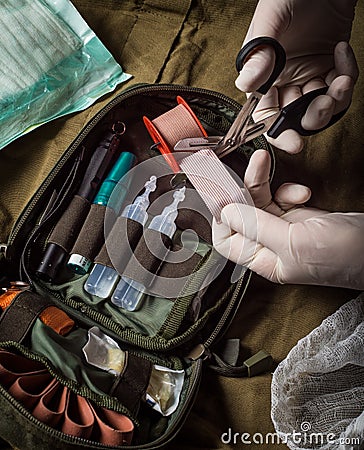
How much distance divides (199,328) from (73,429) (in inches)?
8.7

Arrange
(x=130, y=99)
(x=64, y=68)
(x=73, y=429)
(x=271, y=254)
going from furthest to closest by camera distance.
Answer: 1. (x=64, y=68)
2. (x=130, y=99)
3. (x=271, y=254)
4. (x=73, y=429)

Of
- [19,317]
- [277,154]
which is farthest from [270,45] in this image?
[19,317]

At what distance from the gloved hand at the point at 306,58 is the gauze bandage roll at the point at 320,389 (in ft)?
0.93

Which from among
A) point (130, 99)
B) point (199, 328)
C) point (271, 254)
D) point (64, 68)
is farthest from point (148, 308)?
point (64, 68)

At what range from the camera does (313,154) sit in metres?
1.00

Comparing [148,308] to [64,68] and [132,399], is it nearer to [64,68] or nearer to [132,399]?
[132,399]

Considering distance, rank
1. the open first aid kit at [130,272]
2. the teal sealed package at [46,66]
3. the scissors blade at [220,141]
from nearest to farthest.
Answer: the open first aid kit at [130,272] < the scissors blade at [220,141] < the teal sealed package at [46,66]

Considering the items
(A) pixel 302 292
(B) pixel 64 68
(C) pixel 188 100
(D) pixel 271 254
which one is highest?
(B) pixel 64 68

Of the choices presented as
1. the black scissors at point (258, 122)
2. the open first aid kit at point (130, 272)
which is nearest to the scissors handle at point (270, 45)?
the black scissors at point (258, 122)

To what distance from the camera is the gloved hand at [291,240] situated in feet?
2.47

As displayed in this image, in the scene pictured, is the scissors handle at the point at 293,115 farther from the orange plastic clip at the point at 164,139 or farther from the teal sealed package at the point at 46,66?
the teal sealed package at the point at 46,66

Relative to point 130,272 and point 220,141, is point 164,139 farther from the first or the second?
point 130,272

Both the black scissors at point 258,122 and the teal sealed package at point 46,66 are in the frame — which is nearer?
the black scissors at point 258,122

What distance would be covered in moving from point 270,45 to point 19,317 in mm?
468
